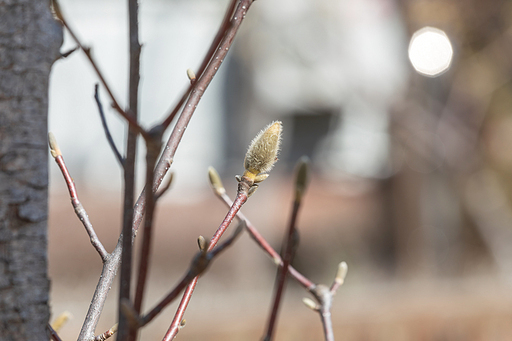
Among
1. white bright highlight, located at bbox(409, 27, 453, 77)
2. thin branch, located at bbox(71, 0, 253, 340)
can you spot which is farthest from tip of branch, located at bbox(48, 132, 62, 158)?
white bright highlight, located at bbox(409, 27, 453, 77)

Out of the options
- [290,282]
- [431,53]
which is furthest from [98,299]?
[431,53]

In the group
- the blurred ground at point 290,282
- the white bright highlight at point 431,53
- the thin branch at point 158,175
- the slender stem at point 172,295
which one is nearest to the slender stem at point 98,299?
the thin branch at point 158,175

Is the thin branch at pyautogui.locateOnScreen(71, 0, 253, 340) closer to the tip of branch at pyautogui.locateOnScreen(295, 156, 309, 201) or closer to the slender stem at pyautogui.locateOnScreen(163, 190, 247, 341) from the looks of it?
the slender stem at pyautogui.locateOnScreen(163, 190, 247, 341)

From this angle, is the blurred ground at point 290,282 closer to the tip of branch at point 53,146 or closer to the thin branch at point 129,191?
the tip of branch at point 53,146

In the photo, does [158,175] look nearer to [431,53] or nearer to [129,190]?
[129,190]

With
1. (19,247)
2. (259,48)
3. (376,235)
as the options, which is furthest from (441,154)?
(19,247)

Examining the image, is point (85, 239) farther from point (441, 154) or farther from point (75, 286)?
point (441, 154)
